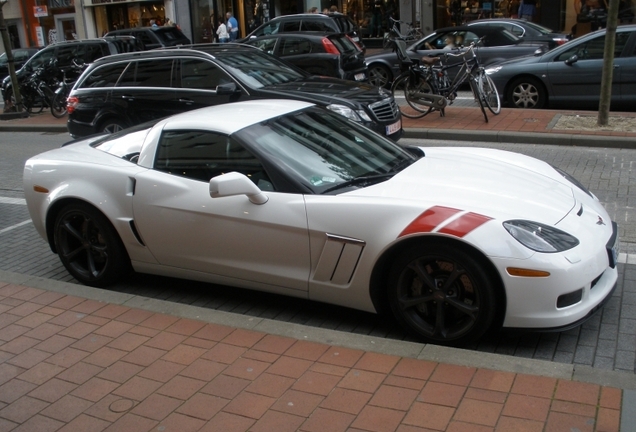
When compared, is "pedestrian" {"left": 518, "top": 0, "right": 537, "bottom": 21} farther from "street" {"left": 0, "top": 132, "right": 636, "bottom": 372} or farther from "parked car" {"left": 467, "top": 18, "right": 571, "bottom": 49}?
"street" {"left": 0, "top": 132, "right": 636, "bottom": 372}

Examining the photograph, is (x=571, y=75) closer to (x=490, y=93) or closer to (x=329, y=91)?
(x=490, y=93)

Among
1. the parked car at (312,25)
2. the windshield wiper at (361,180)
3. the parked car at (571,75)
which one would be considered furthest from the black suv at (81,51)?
the windshield wiper at (361,180)

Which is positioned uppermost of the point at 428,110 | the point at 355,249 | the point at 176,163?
the point at 176,163

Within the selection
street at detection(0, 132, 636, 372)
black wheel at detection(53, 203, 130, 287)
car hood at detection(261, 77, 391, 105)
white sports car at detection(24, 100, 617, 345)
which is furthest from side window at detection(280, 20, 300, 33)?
black wheel at detection(53, 203, 130, 287)

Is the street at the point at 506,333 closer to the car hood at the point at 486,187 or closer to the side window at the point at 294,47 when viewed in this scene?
the car hood at the point at 486,187

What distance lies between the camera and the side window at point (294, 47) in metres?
15.3

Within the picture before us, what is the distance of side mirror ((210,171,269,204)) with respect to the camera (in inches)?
177

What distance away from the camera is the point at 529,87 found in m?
13.0

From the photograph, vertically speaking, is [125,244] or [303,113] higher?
[303,113]

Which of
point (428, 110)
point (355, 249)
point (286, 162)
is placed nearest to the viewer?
point (355, 249)

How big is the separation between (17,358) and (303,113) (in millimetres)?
2683

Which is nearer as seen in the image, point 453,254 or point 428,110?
point 453,254

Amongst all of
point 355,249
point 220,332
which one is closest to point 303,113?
point 355,249

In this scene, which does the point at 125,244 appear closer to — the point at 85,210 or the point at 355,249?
the point at 85,210
